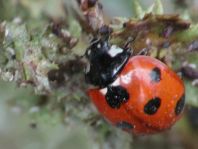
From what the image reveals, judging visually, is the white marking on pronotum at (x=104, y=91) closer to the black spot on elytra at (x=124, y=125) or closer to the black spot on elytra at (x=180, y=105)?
the black spot on elytra at (x=124, y=125)

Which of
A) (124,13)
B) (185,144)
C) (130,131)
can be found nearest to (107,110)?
(130,131)

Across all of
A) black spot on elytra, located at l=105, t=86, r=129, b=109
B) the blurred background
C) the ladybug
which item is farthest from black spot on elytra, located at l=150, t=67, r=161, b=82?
the blurred background

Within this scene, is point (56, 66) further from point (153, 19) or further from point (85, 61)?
point (153, 19)

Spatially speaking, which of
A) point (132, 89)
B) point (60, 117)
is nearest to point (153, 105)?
point (132, 89)

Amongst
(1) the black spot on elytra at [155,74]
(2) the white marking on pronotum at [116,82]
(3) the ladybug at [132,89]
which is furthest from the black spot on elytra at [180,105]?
(2) the white marking on pronotum at [116,82]

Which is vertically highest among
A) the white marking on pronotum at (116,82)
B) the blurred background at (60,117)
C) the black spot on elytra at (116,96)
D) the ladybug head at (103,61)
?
the ladybug head at (103,61)

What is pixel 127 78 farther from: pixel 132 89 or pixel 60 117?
pixel 60 117
